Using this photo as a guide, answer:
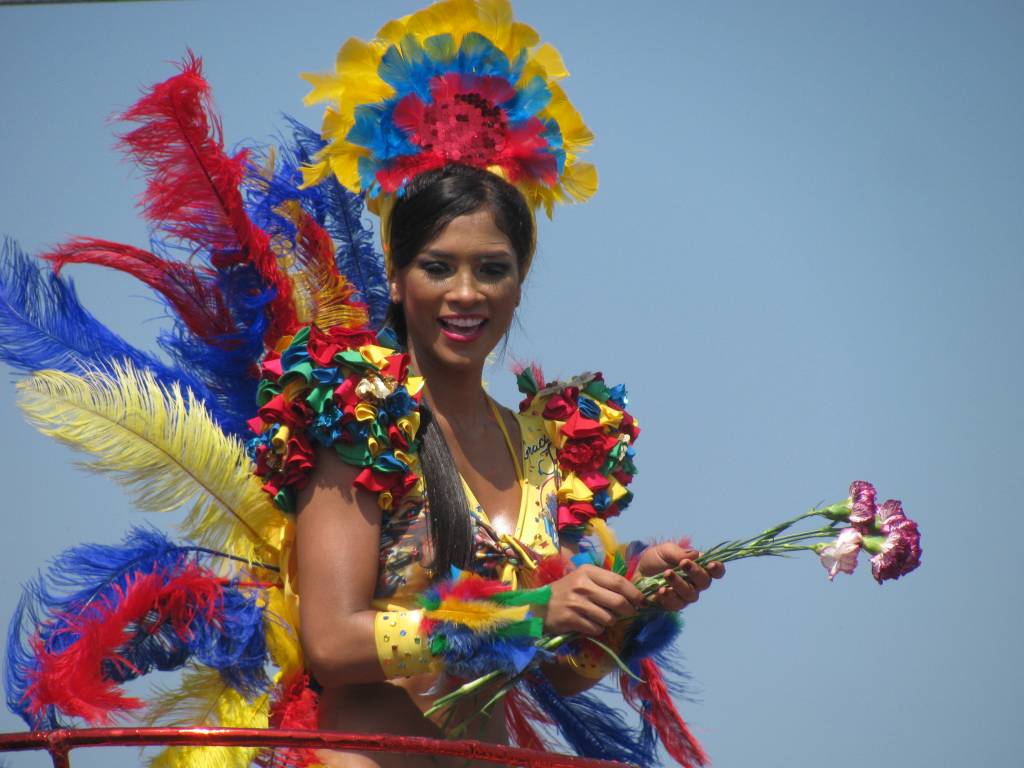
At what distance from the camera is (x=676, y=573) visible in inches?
131

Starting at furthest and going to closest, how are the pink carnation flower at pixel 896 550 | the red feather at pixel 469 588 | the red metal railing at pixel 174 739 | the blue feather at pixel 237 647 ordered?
1. the blue feather at pixel 237 647
2. the red feather at pixel 469 588
3. the pink carnation flower at pixel 896 550
4. the red metal railing at pixel 174 739

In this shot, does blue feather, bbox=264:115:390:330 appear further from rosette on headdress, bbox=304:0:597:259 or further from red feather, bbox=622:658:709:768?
red feather, bbox=622:658:709:768

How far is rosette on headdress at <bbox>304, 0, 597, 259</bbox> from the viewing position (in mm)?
3693

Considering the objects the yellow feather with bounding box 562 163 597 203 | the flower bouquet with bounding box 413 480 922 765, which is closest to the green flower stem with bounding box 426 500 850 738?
the flower bouquet with bounding box 413 480 922 765

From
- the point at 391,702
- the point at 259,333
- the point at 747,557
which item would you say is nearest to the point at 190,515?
the point at 259,333

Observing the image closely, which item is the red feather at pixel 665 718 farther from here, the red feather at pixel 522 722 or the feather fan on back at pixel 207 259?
the feather fan on back at pixel 207 259

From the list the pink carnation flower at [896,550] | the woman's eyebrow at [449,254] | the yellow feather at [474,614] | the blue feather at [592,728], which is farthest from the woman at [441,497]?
the pink carnation flower at [896,550]

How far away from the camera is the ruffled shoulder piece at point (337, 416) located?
3.29 m

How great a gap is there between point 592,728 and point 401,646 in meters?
1.01

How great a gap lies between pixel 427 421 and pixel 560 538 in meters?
0.50

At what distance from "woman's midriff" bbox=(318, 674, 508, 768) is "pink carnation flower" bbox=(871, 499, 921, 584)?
89 cm

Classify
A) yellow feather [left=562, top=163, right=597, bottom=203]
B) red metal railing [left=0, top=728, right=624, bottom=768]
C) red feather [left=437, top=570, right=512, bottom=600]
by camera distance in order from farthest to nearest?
yellow feather [left=562, top=163, right=597, bottom=203] → red feather [left=437, top=570, right=512, bottom=600] → red metal railing [left=0, top=728, right=624, bottom=768]

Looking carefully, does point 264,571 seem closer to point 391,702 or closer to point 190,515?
point 190,515

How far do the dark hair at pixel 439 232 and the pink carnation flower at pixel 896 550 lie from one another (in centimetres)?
86
